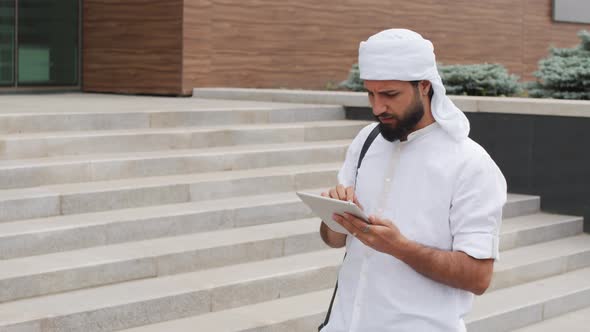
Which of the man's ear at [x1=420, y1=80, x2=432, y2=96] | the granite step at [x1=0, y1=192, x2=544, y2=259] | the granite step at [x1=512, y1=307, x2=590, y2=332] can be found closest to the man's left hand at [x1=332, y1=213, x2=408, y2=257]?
the man's ear at [x1=420, y1=80, x2=432, y2=96]

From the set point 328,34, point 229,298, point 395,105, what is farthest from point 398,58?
point 328,34

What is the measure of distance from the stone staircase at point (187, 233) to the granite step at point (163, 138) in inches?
0.5

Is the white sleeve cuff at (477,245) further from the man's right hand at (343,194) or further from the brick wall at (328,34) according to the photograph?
the brick wall at (328,34)

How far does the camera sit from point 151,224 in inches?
281

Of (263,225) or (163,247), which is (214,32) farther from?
(163,247)

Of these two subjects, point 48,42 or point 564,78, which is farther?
point 48,42

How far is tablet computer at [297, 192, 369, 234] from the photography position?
2949 mm

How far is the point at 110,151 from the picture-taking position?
8453 millimetres

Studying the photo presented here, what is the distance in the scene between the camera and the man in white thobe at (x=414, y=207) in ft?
9.71

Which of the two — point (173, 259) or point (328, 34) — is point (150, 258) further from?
point (328, 34)

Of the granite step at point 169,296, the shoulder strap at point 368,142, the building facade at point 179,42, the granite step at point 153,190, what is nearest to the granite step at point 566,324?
the granite step at point 169,296

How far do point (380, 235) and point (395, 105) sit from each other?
0.37 m

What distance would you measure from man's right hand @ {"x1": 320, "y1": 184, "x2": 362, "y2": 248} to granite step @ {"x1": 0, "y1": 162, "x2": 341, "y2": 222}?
12.7 ft

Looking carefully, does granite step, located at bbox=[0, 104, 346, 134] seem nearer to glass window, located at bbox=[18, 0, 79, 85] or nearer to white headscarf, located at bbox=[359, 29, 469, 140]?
glass window, located at bbox=[18, 0, 79, 85]
